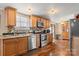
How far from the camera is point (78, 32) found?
264cm

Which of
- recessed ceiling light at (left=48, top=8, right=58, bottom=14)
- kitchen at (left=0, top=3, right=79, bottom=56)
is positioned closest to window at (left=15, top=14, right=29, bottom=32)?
kitchen at (left=0, top=3, right=79, bottom=56)

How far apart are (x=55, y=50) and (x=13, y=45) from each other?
888 millimetres

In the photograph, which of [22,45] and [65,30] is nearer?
[65,30]

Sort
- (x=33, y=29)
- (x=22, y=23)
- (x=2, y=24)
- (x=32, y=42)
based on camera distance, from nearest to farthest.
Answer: (x=2, y=24) < (x=22, y=23) < (x=33, y=29) < (x=32, y=42)

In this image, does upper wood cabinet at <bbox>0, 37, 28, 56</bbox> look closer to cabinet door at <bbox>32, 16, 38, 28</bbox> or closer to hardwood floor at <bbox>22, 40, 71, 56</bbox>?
hardwood floor at <bbox>22, 40, 71, 56</bbox>

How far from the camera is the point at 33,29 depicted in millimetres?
2740

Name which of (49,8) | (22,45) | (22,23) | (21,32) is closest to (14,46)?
(22,45)

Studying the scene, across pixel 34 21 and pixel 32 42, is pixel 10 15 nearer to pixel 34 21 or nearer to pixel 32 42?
→ pixel 34 21

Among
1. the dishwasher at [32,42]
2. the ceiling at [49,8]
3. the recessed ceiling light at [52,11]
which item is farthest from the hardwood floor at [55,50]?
the recessed ceiling light at [52,11]

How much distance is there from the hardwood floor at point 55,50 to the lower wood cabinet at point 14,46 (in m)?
0.17

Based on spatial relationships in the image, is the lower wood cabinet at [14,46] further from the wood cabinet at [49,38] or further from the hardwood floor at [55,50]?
the wood cabinet at [49,38]

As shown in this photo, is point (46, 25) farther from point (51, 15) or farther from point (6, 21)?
point (6, 21)

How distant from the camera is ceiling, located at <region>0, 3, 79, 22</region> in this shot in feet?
8.57

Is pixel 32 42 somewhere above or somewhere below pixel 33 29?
below
